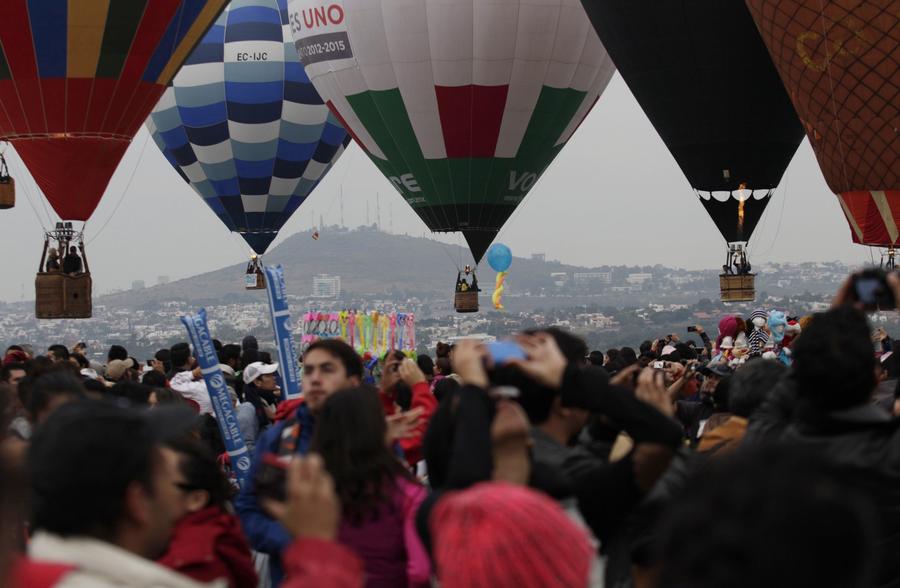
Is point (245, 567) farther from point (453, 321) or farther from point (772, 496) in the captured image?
point (453, 321)

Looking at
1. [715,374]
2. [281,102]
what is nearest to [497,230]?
[281,102]

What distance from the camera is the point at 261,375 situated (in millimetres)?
6801

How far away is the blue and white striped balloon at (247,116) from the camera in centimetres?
2116

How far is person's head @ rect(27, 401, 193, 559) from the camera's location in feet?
6.63

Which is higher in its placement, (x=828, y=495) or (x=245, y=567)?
(x=828, y=495)

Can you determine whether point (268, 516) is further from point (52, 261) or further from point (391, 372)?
point (52, 261)

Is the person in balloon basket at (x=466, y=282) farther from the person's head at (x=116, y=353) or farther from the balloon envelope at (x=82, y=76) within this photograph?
the person's head at (x=116, y=353)

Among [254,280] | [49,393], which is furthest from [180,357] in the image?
[254,280]

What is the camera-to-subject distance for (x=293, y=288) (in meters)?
84.2

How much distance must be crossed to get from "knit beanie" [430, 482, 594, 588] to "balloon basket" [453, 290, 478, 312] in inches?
678

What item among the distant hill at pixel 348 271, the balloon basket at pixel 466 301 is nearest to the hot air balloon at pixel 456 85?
the balloon basket at pixel 466 301

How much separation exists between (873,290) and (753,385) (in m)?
0.57

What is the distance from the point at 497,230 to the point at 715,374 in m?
13.4

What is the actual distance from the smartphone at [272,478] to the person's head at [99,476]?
33 centimetres
